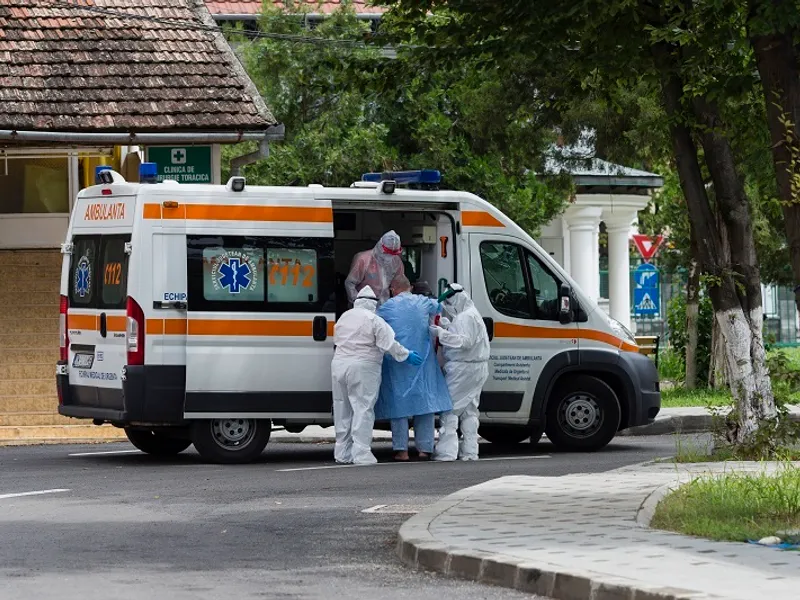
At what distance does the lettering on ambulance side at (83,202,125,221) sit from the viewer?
16.4 meters

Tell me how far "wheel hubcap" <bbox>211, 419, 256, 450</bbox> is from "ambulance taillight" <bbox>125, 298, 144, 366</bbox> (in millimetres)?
1036

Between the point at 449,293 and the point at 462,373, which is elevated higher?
the point at 449,293

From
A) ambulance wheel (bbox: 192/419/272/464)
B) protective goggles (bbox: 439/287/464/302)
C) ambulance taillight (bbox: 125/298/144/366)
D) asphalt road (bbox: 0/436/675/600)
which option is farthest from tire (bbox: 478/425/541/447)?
ambulance taillight (bbox: 125/298/144/366)

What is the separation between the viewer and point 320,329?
664 inches

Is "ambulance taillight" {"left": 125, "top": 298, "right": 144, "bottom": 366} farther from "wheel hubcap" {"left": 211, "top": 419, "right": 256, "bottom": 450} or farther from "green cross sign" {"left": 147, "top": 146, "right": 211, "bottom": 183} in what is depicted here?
"green cross sign" {"left": 147, "top": 146, "right": 211, "bottom": 183}

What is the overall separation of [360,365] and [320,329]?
68 centimetres

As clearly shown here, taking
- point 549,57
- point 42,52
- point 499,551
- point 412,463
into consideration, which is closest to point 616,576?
point 499,551

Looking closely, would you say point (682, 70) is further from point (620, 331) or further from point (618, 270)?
point (618, 270)

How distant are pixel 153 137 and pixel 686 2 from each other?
935 cm

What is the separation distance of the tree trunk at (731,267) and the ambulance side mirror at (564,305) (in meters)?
2.29

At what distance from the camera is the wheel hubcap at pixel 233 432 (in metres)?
16.7

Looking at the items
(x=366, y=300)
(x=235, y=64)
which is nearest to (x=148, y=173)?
(x=366, y=300)

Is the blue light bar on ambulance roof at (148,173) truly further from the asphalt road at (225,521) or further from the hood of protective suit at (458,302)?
the hood of protective suit at (458,302)

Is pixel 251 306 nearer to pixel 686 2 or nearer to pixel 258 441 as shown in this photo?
pixel 258 441
